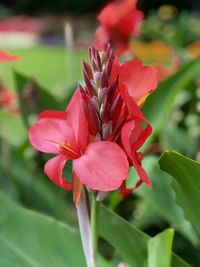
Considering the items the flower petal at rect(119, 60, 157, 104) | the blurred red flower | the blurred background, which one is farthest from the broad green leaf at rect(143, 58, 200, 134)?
the blurred red flower

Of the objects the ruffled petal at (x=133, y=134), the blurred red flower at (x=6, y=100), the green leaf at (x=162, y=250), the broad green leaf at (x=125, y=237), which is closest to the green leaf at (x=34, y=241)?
the broad green leaf at (x=125, y=237)

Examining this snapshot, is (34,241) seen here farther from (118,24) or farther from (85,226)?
(118,24)

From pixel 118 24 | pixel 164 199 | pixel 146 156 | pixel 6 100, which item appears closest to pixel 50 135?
pixel 164 199

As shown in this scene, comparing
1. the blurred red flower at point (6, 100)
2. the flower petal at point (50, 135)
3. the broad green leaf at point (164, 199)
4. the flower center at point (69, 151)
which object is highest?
the flower petal at point (50, 135)

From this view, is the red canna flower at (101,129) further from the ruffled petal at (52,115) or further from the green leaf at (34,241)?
the green leaf at (34,241)

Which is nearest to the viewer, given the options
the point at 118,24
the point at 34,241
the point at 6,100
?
the point at 34,241

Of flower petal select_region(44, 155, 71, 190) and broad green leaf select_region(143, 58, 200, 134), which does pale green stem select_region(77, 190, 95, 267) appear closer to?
flower petal select_region(44, 155, 71, 190)

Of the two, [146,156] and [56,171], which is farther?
[146,156]
